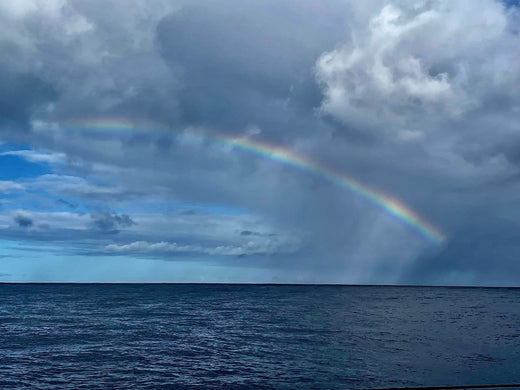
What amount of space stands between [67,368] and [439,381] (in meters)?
29.3

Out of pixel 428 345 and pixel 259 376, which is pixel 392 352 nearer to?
pixel 428 345

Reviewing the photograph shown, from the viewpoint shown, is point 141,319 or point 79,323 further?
point 141,319

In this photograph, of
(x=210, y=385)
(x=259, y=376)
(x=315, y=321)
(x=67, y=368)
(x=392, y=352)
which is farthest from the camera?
(x=315, y=321)

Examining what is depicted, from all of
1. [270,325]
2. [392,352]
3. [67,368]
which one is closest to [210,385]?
[67,368]

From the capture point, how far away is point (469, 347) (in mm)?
49031

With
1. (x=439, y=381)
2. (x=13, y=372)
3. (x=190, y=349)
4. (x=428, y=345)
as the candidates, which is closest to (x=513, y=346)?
(x=428, y=345)

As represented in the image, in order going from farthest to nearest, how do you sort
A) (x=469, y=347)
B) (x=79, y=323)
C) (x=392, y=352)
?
(x=79, y=323), (x=469, y=347), (x=392, y=352)

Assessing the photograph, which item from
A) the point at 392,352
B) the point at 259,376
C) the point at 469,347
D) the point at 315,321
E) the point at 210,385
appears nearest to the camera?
the point at 210,385

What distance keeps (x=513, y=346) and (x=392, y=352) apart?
16671 mm

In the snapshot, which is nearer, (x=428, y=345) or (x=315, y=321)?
(x=428, y=345)

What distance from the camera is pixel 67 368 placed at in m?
35.3

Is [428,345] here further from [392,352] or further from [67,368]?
[67,368]

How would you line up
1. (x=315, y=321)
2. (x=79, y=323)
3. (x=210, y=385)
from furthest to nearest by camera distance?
(x=315, y=321), (x=79, y=323), (x=210, y=385)

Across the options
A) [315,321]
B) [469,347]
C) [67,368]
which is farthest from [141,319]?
[469,347]
